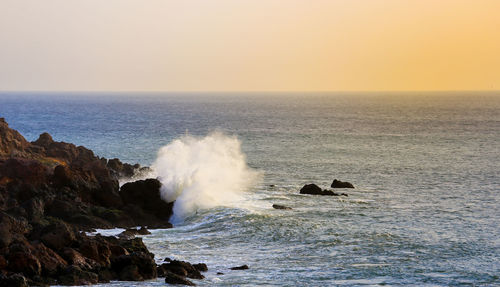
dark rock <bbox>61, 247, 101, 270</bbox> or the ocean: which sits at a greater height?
dark rock <bbox>61, 247, 101, 270</bbox>

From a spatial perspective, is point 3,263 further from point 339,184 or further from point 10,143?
point 339,184

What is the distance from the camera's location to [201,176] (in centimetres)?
5356

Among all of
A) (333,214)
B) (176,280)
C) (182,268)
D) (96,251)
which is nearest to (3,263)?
(96,251)

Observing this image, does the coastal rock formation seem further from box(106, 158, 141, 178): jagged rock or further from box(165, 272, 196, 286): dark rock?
box(165, 272, 196, 286): dark rock

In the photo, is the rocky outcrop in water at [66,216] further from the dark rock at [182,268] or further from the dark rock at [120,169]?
the dark rock at [182,268]

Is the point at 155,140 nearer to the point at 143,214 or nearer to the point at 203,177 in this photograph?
the point at 203,177

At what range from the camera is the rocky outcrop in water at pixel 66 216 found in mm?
27000

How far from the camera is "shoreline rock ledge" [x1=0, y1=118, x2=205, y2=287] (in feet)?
88.5

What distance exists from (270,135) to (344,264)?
8317cm

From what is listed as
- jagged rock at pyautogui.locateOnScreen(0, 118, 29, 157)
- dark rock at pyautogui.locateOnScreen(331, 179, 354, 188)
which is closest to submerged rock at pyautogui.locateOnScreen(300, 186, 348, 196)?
dark rock at pyautogui.locateOnScreen(331, 179, 354, 188)

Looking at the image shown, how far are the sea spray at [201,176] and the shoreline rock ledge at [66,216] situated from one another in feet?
5.55

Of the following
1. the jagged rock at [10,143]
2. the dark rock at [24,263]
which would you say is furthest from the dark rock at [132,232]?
the jagged rock at [10,143]

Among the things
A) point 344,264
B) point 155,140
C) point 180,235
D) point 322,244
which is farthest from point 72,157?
point 155,140

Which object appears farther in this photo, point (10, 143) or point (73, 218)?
point (10, 143)
